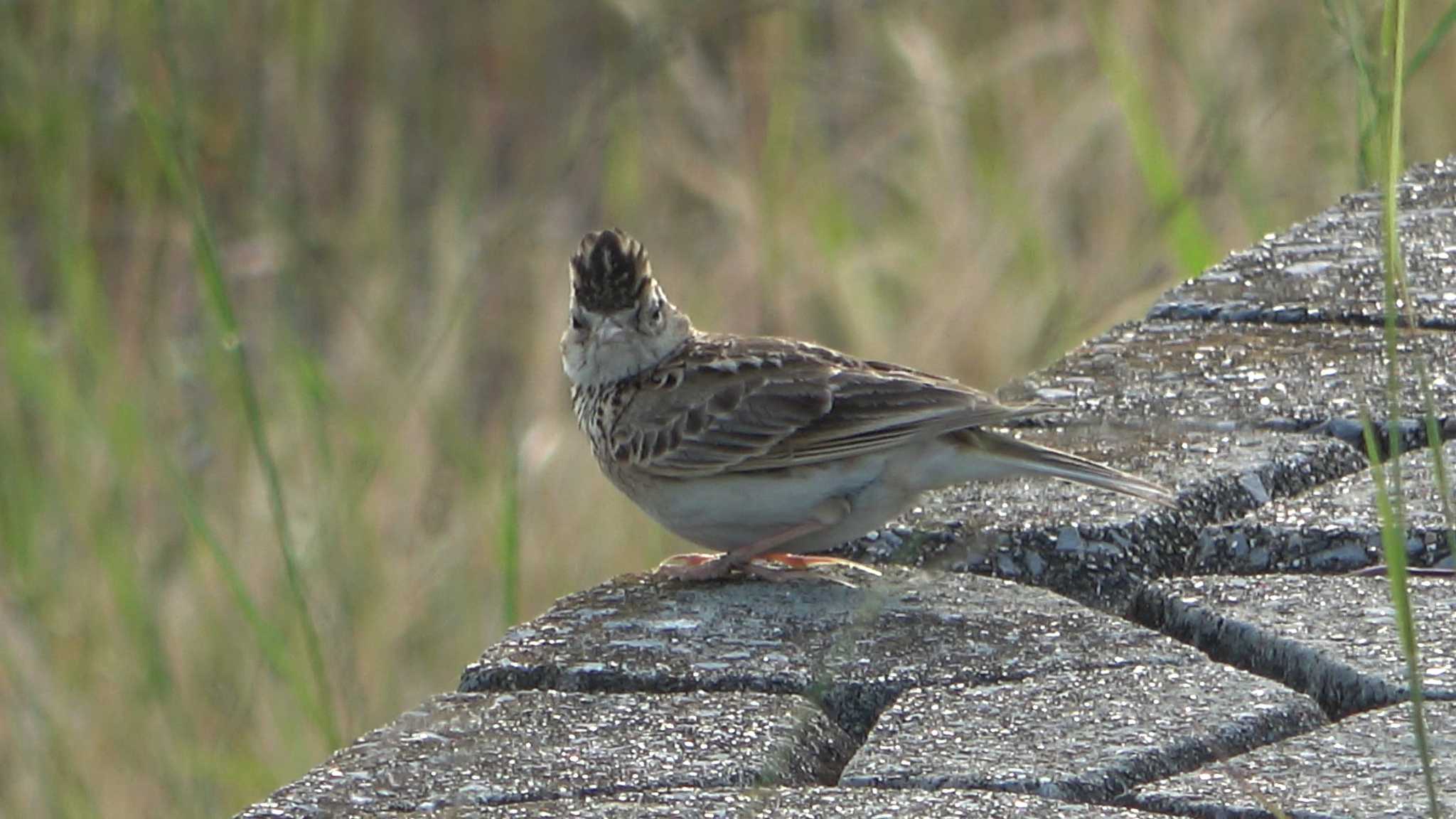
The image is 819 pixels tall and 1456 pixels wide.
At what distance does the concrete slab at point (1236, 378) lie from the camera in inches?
125

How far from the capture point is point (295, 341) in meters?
4.97

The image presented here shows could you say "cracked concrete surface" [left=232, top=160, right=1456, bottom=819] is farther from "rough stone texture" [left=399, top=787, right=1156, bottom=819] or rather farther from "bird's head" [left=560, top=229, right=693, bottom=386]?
"bird's head" [left=560, top=229, right=693, bottom=386]

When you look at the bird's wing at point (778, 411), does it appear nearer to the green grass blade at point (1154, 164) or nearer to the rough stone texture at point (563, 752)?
the rough stone texture at point (563, 752)

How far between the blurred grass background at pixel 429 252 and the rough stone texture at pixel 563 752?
1.41 m

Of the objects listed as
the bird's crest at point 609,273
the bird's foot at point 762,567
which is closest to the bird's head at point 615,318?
the bird's crest at point 609,273

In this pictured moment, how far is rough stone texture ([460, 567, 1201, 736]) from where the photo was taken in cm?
252

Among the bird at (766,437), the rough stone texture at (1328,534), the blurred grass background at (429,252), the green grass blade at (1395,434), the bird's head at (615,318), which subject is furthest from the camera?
the blurred grass background at (429,252)

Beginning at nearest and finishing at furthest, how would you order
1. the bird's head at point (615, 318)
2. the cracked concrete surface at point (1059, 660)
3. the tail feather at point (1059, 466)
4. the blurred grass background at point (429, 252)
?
the cracked concrete surface at point (1059, 660) < the tail feather at point (1059, 466) < the bird's head at point (615, 318) < the blurred grass background at point (429, 252)

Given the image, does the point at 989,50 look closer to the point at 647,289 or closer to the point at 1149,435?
the point at 647,289

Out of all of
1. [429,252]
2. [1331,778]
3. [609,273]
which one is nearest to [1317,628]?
[1331,778]

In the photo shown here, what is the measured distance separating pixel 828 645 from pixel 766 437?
110cm

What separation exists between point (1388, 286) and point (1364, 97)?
0.64 metres

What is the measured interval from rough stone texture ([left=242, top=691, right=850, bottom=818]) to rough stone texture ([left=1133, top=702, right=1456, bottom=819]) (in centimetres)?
36

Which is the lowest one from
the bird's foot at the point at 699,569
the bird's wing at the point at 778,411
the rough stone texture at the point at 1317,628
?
the rough stone texture at the point at 1317,628
